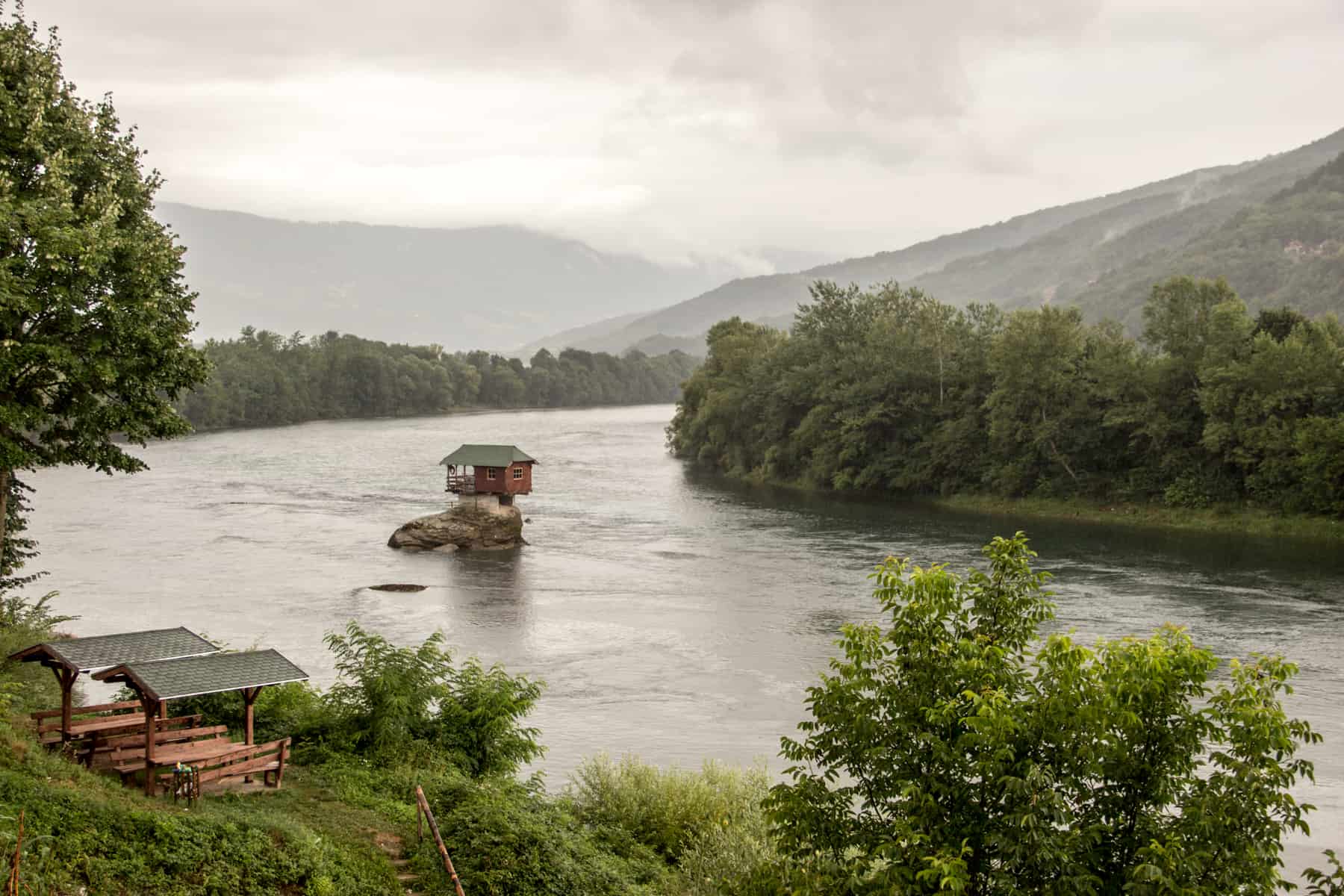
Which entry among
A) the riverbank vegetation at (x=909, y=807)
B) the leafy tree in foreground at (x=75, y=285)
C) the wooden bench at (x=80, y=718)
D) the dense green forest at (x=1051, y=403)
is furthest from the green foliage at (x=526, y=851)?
the dense green forest at (x=1051, y=403)

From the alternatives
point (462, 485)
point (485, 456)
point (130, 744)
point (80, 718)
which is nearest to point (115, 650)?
point (130, 744)

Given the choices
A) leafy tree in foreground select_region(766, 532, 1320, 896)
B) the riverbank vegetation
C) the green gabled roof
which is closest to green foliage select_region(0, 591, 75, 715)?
the riverbank vegetation

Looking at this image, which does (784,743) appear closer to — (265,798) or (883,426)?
(265,798)

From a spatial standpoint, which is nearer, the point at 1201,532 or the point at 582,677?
the point at 582,677

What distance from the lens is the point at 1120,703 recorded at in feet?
46.9

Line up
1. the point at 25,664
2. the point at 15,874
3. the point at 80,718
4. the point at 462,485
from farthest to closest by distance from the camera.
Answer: the point at 462,485 → the point at 25,664 → the point at 80,718 → the point at 15,874

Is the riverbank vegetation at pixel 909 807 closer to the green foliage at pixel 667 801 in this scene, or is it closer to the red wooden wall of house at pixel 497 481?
the green foliage at pixel 667 801

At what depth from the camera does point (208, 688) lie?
20562mm

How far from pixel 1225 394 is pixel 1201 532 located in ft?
29.5

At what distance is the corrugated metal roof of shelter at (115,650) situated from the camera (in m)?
20.9

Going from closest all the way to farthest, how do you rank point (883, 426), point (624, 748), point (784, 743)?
point (784, 743)
point (624, 748)
point (883, 426)

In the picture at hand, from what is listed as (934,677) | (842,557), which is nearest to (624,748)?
Result: (934,677)

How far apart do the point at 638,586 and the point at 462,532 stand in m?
17.0

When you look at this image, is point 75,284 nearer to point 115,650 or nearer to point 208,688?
point 115,650
